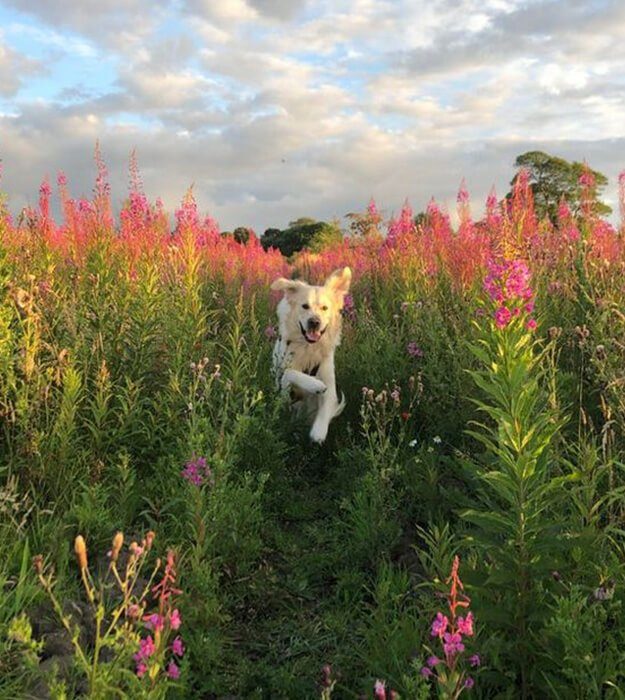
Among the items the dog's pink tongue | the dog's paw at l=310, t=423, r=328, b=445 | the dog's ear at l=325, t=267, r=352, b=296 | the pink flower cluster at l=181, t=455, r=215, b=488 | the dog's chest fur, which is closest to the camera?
the pink flower cluster at l=181, t=455, r=215, b=488

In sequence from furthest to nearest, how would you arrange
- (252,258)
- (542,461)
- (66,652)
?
(252,258)
(66,652)
(542,461)

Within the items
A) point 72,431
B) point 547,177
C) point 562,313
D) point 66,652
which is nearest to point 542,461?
point 66,652

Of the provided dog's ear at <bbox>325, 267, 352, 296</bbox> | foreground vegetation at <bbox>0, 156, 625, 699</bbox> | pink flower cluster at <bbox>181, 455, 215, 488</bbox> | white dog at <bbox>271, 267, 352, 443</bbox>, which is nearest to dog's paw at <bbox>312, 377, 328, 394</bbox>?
white dog at <bbox>271, 267, 352, 443</bbox>

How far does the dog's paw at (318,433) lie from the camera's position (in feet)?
16.5

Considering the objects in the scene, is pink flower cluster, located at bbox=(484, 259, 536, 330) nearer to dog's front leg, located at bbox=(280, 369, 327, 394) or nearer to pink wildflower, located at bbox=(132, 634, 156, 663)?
pink wildflower, located at bbox=(132, 634, 156, 663)

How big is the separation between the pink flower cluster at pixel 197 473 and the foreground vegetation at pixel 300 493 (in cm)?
2

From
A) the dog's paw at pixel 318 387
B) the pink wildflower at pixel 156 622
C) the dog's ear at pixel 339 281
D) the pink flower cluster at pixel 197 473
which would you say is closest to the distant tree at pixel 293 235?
the dog's ear at pixel 339 281

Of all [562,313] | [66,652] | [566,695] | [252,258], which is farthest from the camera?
[252,258]

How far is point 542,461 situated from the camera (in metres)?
2.23

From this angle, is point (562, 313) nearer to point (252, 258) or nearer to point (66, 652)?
point (66, 652)

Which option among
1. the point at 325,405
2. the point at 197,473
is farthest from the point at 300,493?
the point at 197,473

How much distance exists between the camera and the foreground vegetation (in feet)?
7.03

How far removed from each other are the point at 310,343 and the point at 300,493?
1.95m

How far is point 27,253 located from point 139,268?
86 cm
